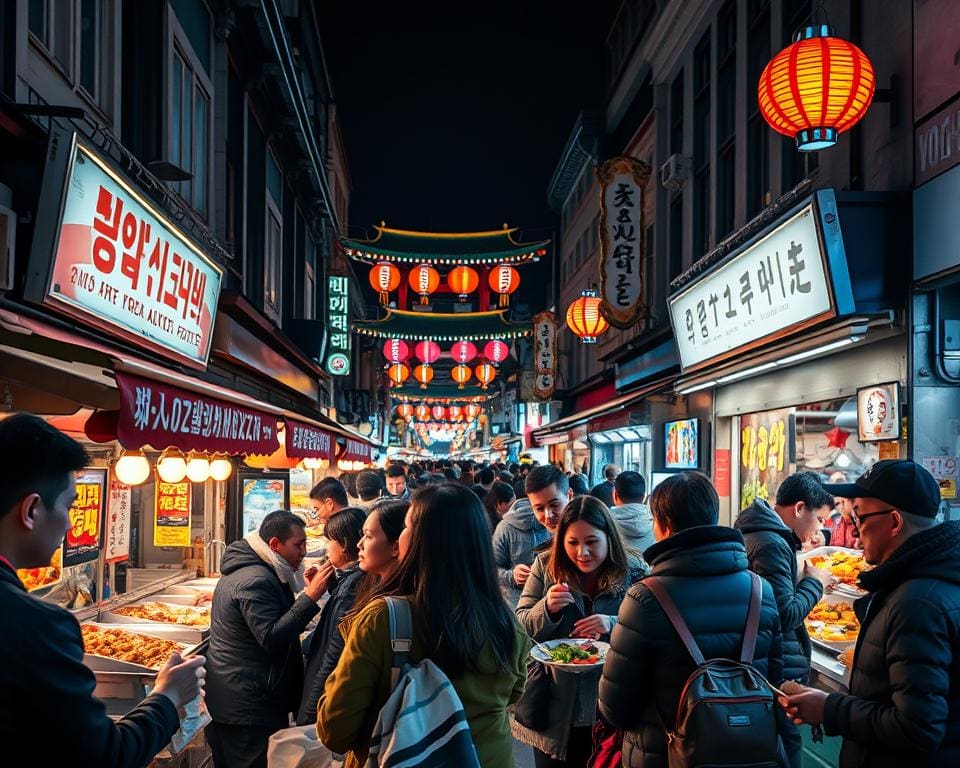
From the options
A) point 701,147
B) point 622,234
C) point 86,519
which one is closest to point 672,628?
point 86,519

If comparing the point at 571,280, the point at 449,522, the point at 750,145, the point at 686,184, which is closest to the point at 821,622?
the point at 449,522

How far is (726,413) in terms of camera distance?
13094mm

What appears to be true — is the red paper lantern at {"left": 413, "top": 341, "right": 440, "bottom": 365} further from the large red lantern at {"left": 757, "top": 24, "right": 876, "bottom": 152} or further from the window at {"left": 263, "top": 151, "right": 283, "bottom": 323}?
the large red lantern at {"left": 757, "top": 24, "right": 876, "bottom": 152}

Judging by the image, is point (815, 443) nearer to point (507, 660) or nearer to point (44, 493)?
point (507, 660)

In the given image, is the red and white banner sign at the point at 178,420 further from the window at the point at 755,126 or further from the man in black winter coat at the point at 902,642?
the window at the point at 755,126

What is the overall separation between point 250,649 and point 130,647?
1.70 metres

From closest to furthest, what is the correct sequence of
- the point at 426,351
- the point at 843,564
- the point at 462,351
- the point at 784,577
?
the point at 784,577, the point at 843,564, the point at 426,351, the point at 462,351

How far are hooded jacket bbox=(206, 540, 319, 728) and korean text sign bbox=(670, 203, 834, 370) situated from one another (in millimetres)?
5273

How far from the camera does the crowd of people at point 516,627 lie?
243 cm

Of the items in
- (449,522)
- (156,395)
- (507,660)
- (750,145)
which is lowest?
(507,660)

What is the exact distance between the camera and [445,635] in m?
2.93

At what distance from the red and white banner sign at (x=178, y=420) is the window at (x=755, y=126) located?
9.11 meters

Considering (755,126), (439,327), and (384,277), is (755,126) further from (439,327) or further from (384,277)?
(439,327)

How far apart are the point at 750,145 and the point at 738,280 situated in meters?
4.13
